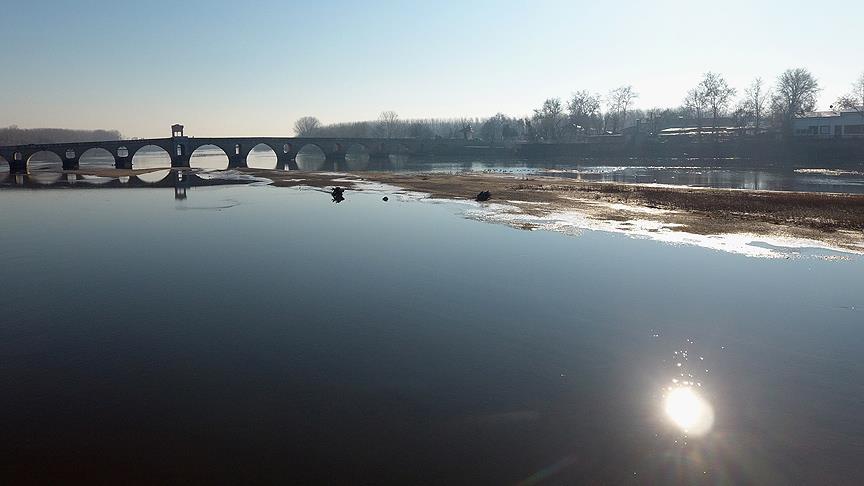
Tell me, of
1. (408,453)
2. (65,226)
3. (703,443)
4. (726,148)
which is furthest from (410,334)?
(726,148)

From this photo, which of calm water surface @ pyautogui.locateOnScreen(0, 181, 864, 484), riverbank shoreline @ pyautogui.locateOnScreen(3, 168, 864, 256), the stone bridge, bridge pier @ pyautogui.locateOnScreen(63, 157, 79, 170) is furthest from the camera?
bridge pier @ pyautogui.locateOnScreen(63, 157, 79, 170)

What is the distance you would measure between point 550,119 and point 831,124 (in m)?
69.0

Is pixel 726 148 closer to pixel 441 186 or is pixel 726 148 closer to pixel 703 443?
pixel 441 186

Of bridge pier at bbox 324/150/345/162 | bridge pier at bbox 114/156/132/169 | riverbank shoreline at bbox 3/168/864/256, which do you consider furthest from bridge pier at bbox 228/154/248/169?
riverbank shoreline at bbox 3/168/864/256

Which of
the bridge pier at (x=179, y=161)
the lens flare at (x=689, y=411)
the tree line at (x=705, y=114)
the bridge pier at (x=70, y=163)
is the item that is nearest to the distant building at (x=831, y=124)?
the tree line at (x=705, y=114)

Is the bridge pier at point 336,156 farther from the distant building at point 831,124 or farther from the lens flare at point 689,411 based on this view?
the lens flare at point 689,411

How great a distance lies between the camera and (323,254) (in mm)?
21734

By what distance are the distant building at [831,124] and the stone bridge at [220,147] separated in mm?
75411

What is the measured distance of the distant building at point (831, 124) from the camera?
99000 millimetres

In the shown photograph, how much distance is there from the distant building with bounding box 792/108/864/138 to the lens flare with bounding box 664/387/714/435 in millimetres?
107442

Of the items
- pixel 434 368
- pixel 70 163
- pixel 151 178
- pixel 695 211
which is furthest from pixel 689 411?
pixel 70 163

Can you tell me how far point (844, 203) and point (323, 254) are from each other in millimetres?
30868

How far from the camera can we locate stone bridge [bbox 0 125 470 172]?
299 feet

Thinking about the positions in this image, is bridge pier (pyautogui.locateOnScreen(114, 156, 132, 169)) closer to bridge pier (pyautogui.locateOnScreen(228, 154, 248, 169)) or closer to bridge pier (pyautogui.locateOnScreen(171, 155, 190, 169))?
bridge pier (pyautogui.locateOnScreen(171, 155, 190, 169))
